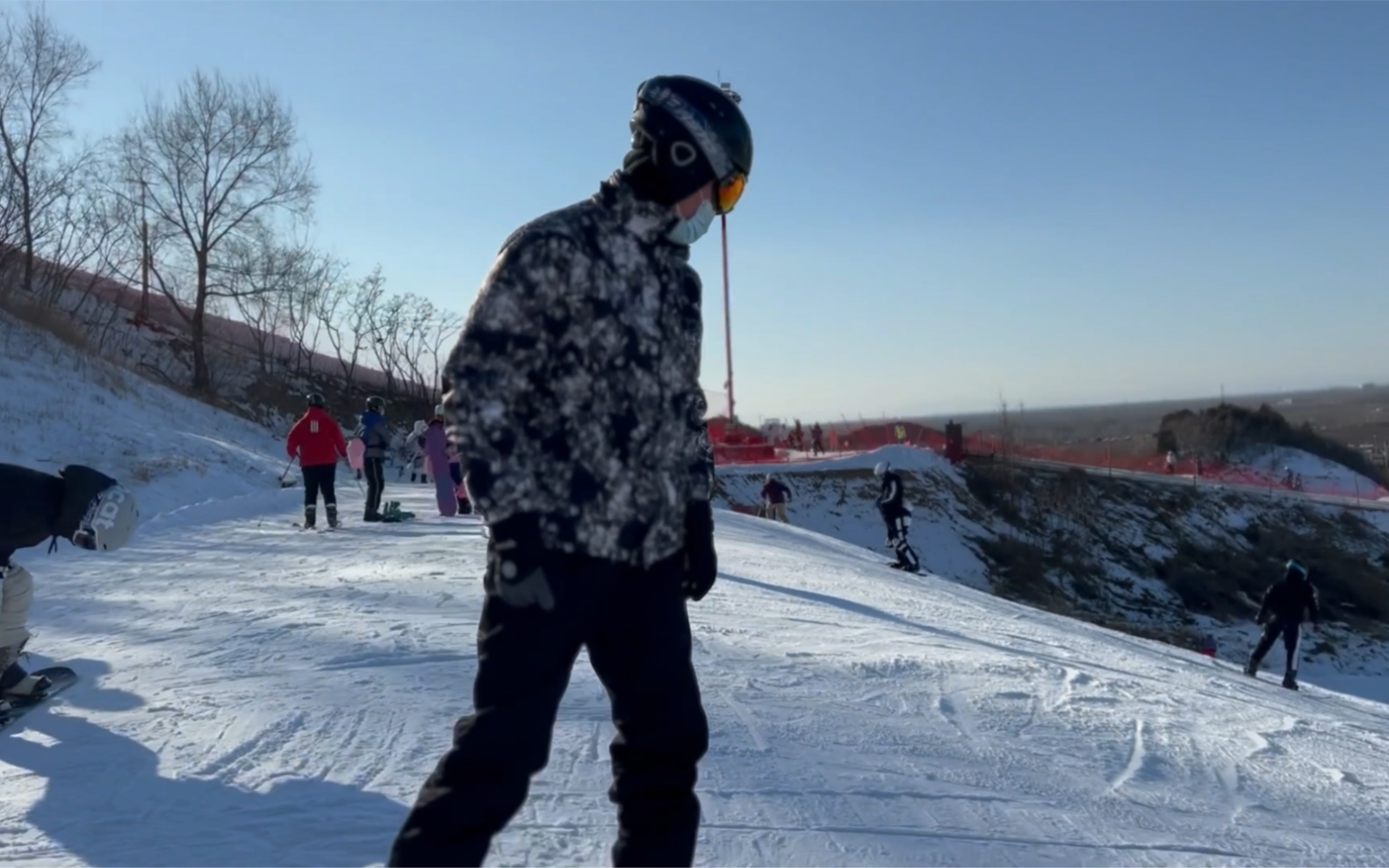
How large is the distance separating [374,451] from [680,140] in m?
13.4

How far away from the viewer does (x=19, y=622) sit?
17.1 ft

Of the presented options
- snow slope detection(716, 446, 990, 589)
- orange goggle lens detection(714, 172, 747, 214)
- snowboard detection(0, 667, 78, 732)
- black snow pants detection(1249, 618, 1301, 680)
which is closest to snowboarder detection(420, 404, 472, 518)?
snowboard detection(0, 667, 78, 732)

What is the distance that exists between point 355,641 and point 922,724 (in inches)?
126

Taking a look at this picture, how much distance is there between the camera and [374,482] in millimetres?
15266

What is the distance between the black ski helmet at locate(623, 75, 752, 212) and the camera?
8.66ft

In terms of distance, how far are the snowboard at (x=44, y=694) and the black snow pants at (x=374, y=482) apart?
9350 mm

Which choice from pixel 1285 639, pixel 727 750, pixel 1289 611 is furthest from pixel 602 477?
pixel 1285 639

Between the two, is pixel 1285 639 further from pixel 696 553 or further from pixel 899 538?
pixel 696 553

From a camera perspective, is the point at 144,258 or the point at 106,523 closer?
the point at 106,523

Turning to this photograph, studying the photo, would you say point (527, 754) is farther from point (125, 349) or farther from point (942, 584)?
point (125, 349)

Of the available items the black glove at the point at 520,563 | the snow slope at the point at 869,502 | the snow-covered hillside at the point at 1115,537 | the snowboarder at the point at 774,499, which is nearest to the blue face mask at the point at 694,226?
the black glove at the point at 520,563

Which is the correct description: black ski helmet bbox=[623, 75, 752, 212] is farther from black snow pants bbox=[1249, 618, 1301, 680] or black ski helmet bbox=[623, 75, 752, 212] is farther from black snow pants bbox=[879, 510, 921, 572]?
black snow pants bbox=[879, 510, 921, 572]

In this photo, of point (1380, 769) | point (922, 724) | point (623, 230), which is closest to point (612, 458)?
point (623, 230)

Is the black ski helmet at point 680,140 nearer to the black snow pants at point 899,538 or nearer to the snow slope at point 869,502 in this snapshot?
the black snow pants at point 899,538
